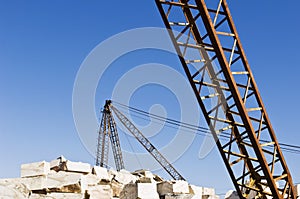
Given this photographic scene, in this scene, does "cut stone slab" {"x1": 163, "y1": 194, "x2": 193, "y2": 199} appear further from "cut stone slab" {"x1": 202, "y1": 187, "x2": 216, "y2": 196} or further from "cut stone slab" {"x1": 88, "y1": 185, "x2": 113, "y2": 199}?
"cut stone slab" {"x1": 202, "y1": 187, "x2": 216, "y2": 196}

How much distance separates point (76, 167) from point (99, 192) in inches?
83.3

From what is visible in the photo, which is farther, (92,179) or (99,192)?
(92,179)

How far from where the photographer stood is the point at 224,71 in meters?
10.3

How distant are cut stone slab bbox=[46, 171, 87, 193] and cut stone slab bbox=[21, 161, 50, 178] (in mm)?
504

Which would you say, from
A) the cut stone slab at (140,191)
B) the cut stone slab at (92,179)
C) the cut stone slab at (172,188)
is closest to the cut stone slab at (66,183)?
the cut stone slab at (92,179)

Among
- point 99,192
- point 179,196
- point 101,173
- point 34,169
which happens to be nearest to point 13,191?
point 99,192

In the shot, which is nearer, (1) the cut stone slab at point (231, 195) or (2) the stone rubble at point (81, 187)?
(2) the stone rubble at point (81, 187)

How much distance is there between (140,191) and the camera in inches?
425

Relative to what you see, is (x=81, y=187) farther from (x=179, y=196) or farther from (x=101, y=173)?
(x=179, y=196)

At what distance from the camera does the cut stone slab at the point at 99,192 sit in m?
10.8

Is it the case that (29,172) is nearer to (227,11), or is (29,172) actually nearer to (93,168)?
(93,168)

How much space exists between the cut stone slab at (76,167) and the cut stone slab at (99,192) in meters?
1.78

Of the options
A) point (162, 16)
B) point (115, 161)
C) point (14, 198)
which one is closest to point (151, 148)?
point (115, 161)

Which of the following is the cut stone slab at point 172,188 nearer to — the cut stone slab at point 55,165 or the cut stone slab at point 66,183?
the cut stone slab at point 66,183
